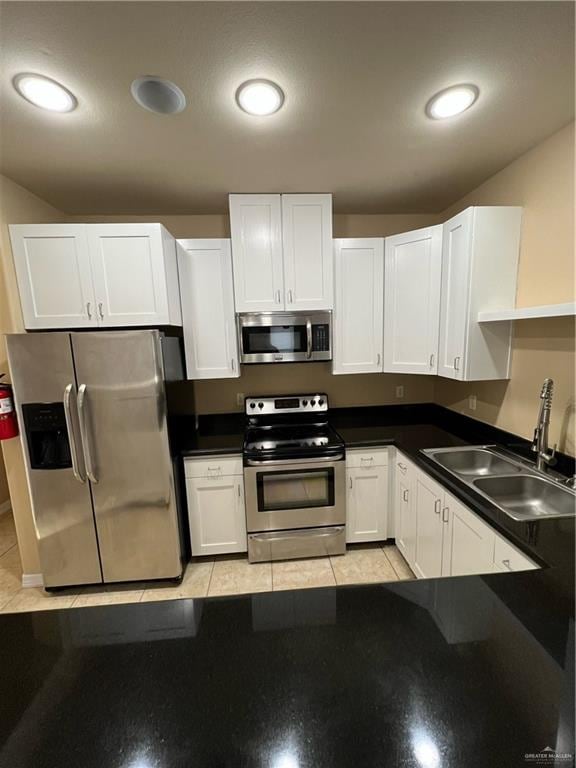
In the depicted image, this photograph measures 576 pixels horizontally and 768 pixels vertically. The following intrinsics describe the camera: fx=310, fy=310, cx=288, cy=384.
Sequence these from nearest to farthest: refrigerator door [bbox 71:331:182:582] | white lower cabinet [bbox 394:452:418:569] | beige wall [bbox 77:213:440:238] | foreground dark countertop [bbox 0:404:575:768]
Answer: foreground dark countertop [bbox 0:404:575:768], refrigerator door [bbox 71:331:182:582], white lower cabinet [bbox 394:452:418:569], beige wall [bbox 77:213:440:238]

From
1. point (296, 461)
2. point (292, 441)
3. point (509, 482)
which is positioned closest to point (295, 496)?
point (296, 461)

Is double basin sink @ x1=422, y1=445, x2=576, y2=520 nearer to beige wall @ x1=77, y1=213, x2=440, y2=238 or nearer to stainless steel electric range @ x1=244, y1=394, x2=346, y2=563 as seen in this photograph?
stainless steel electric range @ x1=244, y1=394, x2=346, y2=563

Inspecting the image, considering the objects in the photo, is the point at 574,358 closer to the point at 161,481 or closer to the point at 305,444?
the point at 305,444

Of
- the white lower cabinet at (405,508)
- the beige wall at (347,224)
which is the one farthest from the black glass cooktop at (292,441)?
the beige wall at (347,224)

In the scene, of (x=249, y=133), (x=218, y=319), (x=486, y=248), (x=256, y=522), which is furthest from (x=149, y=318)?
(x=486, y=248)

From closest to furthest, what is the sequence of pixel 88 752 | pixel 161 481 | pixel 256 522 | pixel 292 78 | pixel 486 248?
1. pixel 88 752
2. pixel 292 78
3. pixel 486 248
4. pixel 161 481
5. pixel 256 522

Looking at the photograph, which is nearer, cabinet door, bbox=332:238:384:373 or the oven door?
the oven door

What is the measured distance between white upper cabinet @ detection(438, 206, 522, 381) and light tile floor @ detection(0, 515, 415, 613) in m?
1.48

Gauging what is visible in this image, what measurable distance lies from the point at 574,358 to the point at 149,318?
244 cm

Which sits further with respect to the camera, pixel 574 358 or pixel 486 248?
pixel 486 248

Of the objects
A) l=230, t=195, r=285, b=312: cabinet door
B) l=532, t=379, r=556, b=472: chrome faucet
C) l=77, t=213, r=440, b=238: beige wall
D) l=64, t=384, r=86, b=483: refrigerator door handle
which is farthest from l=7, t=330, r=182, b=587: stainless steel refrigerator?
l=532, t=379, r=556, b=472: chrome faucet

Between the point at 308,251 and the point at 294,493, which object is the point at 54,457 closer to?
the point at 294,493

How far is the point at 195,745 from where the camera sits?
544 millimetres

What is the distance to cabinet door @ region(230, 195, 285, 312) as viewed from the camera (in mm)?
2219
